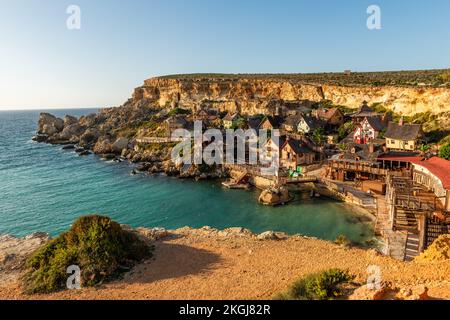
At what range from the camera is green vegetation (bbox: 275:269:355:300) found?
480 inches

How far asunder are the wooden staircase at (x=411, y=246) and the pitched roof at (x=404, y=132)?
2509 cm

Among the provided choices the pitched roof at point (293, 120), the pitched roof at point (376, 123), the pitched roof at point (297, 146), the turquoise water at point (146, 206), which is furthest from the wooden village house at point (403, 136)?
the pitched roof at point (293, 120)

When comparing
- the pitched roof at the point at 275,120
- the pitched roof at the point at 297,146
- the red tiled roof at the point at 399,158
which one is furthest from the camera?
the pitched roof at the point at 275,120

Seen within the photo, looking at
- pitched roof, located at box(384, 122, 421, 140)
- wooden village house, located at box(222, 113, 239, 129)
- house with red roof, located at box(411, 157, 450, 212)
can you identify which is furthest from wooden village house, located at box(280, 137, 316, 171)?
wooden village house, located at box(222, 113, 239, 129)

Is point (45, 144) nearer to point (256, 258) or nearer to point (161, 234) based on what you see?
point (161, 234)

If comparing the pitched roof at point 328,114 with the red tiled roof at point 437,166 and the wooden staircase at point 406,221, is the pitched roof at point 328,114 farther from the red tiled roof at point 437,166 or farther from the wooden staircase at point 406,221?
the wooden staircase at point 406,221

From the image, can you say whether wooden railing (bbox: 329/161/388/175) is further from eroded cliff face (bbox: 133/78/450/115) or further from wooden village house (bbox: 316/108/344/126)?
eroded cliff face (bbox: 133/78/450/115)

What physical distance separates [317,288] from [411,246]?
43.9ft

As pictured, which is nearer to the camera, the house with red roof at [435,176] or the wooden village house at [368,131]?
the house with red roof at [435,176]

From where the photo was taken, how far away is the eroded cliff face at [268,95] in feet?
190

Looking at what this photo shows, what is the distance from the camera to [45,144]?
82.9 m

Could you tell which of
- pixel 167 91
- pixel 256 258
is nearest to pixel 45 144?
pixel 167 91

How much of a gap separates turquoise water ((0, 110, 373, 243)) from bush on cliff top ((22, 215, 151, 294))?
12.6 m
